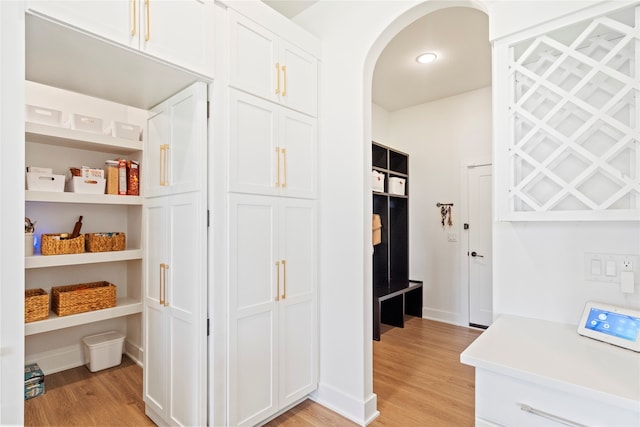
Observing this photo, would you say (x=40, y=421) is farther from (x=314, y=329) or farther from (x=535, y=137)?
(x=535, y=137)

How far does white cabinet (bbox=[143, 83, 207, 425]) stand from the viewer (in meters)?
Result: 1.74

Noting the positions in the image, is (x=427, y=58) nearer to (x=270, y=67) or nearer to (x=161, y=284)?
(x=270, y=67)

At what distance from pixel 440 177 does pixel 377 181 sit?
105cm

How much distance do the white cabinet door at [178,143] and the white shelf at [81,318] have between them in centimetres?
121

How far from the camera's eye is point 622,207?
4.35ft

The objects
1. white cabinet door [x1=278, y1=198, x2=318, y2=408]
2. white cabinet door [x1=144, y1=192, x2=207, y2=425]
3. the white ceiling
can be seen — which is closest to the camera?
white cabinet door [x1=144, y1=192, x2=207, y2=425]

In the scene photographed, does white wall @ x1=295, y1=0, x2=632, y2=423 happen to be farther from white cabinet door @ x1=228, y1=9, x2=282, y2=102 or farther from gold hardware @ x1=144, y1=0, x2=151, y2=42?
gold hardware @ x1=144, y1=0, x2=151, y2=42

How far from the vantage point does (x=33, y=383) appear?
7.93 ft

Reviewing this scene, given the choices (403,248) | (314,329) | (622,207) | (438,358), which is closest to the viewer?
(622,207)

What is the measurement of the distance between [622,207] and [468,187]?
284 cm

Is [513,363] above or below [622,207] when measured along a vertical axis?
below

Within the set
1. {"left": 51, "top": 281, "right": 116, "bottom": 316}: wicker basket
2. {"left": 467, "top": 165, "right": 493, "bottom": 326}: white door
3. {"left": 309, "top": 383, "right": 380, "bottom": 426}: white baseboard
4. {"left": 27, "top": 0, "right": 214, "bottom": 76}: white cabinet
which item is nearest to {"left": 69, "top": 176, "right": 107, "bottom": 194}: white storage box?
{"left": 51, "top": 281, "right": 116, "bottom": 316}: wicker basket

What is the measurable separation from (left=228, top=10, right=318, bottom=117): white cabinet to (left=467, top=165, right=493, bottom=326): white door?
8.50 ft
